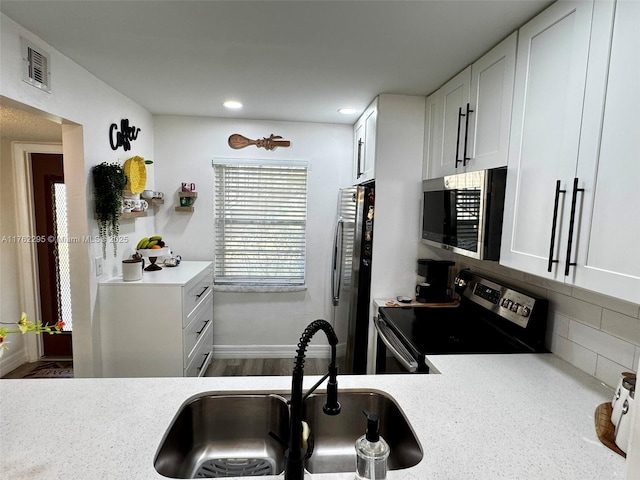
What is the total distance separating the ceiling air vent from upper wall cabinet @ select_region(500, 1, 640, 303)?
2251 millimetres

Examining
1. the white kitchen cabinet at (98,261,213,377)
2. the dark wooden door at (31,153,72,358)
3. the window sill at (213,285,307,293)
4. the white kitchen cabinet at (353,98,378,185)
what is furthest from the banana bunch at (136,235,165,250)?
the white kitchen cabinet at (353,98,378,185)

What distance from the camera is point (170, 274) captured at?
2.61 metres

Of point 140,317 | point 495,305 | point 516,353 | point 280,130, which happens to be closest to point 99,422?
point 140,317

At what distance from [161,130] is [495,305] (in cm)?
317

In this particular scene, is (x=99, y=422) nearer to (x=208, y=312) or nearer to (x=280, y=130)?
(x=208, y=312)

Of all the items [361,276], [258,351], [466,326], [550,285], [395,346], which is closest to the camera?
[550,285]

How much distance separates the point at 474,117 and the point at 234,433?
184 centimetres

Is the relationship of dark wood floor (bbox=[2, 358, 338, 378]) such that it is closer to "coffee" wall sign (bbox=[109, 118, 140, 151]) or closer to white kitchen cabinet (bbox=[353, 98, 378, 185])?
white kitchen cabinet (bbox=[353, 98, 378, 185])

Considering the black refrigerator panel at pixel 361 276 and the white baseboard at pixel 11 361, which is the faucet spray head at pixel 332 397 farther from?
the white baseboard at pixel 11 361

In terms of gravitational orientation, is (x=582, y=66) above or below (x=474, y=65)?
below

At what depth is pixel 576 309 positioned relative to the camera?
144cm

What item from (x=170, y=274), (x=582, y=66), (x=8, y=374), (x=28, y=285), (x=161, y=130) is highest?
(x=161, y=130)

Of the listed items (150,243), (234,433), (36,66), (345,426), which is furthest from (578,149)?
(150,243)

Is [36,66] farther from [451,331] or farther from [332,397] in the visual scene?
[451,331]
